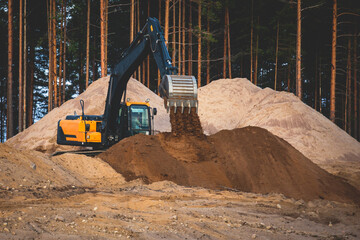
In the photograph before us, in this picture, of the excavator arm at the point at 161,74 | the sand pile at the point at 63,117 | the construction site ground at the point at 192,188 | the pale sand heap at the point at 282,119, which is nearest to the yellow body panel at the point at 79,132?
the excavator arm at the point at 161,74

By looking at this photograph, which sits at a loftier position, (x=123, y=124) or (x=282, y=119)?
(x=282, y=119)

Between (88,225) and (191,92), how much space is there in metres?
4.50

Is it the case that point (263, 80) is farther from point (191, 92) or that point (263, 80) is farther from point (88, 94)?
point (191, 92)

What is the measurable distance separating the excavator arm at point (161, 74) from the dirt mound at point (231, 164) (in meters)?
1.88

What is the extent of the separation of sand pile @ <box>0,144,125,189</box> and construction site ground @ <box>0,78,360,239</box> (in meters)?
0.03

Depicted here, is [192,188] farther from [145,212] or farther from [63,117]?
[63,117]

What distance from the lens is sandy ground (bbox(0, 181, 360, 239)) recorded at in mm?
4027

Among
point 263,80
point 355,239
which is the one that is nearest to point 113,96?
point 355,239

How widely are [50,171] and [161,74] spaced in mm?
3836

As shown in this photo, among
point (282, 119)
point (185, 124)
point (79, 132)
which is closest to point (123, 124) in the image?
point (79, 132)

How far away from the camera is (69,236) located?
12.1ft

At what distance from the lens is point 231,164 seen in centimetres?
912

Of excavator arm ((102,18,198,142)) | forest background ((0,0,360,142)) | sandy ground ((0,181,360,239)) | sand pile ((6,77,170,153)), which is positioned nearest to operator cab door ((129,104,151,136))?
excavator arm ((102,18,198,142))

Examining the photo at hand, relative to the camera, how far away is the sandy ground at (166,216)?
13.2 feet
